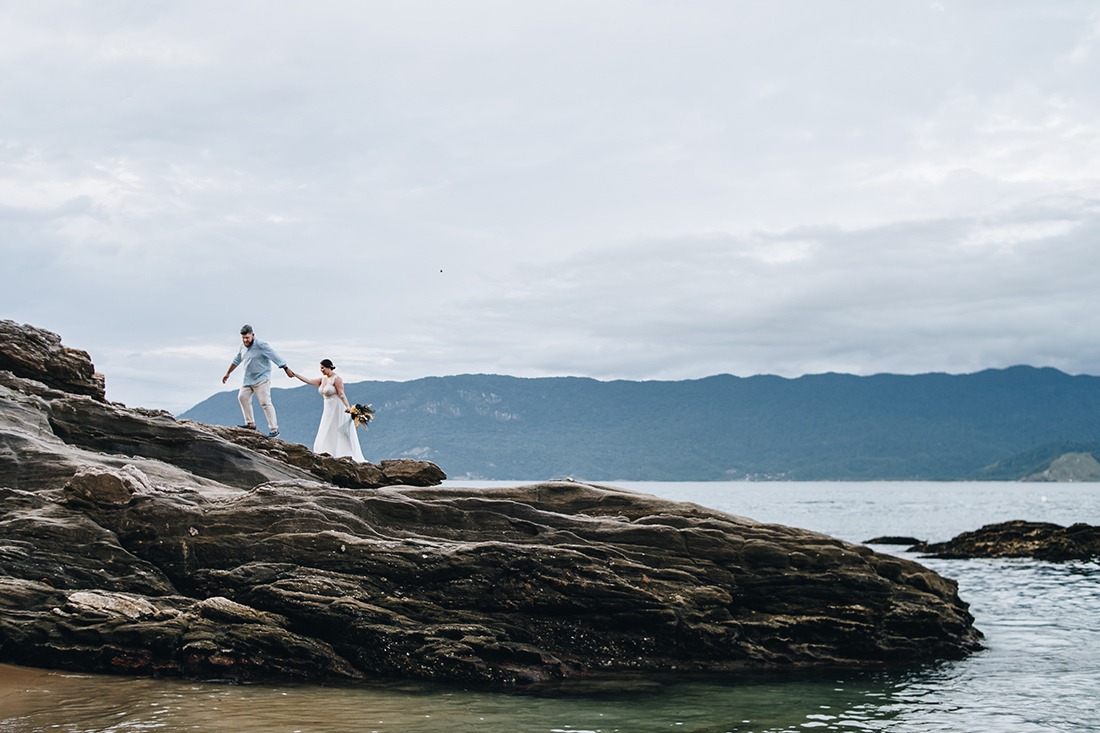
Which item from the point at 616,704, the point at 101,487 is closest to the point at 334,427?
the point at 101,487

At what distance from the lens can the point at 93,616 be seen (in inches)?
563

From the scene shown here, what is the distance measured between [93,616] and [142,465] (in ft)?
13.8

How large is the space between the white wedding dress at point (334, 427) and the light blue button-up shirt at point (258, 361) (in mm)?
1744

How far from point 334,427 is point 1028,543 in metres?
42.9

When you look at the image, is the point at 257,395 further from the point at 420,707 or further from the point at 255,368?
the point at 420,707

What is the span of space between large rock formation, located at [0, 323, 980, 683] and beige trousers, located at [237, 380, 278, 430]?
11.9 feet

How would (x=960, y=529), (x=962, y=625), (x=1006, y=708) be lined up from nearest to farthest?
(x=1006, y=708)
(x=962, y=625)
(x=960, y=529)

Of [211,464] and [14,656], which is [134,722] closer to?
[14,656]

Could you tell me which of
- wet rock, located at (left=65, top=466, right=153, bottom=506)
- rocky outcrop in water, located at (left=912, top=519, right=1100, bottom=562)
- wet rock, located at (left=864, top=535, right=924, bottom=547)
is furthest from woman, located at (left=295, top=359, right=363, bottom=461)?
wet rock, located at (left=864, top=535, right=924, bottom=547)

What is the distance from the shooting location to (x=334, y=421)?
983 inches

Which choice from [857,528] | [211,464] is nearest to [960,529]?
[857,528]

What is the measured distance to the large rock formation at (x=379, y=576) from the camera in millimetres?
14656

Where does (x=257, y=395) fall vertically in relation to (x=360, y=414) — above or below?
above

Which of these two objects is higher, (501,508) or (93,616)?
(501,508)
